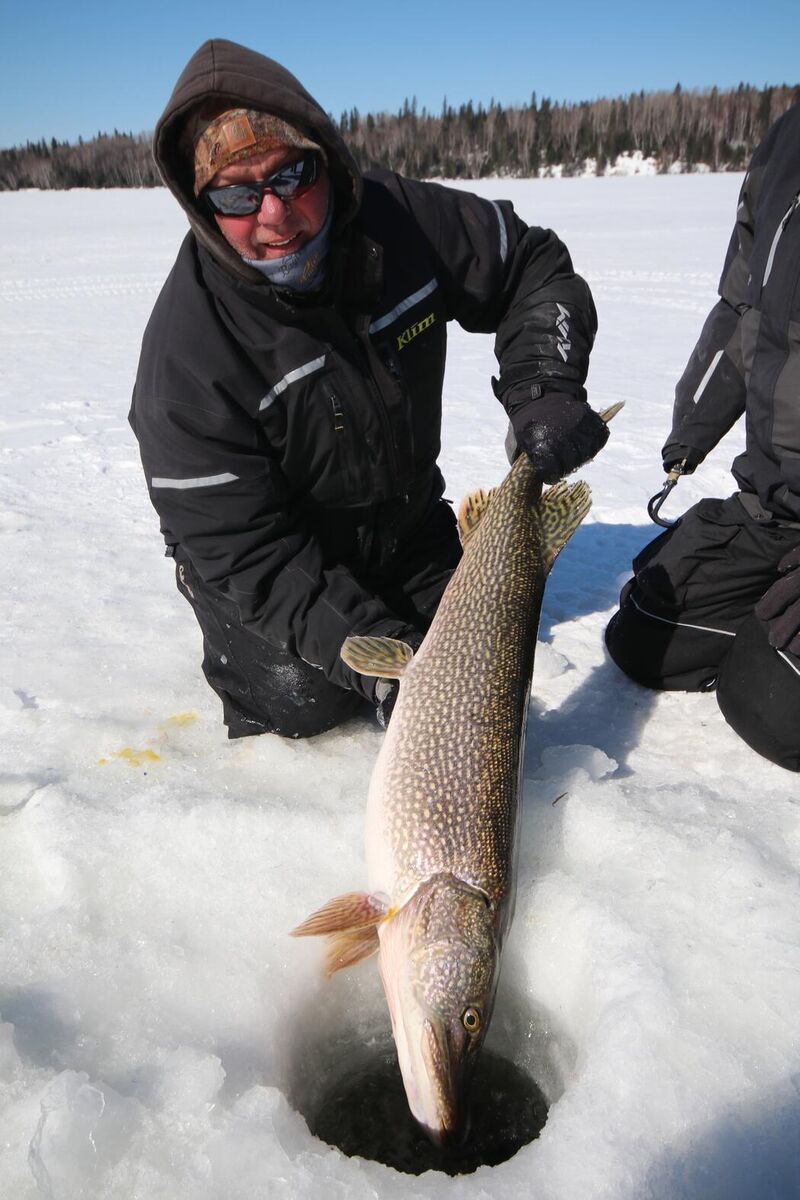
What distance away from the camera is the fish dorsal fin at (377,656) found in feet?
7.89

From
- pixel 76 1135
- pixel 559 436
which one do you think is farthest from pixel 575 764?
pixel 76 1135

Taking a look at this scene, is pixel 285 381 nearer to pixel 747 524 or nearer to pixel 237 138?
pixel 237 138

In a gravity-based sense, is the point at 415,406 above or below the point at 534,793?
above

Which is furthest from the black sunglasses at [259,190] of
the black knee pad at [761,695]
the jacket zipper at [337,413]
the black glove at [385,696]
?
the black knee pad at [761,695]

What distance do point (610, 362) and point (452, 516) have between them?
453 cm

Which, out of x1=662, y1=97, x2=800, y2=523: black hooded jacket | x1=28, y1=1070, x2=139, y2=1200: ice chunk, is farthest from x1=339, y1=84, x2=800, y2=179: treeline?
x1=28, y1=1070, x2=139, y2=1200: ice chunk

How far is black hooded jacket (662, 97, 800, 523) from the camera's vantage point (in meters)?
2.85

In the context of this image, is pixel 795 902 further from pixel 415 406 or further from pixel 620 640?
pixel 415 406

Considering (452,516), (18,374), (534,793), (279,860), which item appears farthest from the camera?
(18,374)

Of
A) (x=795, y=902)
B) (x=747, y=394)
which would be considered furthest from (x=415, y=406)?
(x=795, y=902)

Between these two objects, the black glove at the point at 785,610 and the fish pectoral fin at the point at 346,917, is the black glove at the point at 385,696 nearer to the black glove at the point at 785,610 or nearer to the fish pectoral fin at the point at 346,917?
Result: the fish pectoral fin at the point at 346,917

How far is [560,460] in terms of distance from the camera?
2.81 m

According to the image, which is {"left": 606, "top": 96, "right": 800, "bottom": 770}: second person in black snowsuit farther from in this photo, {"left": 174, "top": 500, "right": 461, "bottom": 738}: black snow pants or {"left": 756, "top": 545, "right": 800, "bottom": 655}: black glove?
{"left": 174, "top": 500, "right": 461, "bottom": 738}: black snow pants

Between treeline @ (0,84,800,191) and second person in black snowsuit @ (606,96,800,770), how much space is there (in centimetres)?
3324
